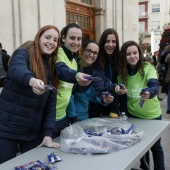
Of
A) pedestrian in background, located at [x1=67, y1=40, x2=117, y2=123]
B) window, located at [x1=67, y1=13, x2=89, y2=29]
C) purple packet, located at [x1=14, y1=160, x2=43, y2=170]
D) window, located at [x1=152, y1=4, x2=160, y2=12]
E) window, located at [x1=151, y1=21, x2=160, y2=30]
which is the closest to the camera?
purple packet, located at [x1=14, y1=160, x2=43, y2=170]

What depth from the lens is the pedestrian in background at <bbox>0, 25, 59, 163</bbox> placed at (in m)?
2.09

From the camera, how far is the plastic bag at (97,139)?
2020mm

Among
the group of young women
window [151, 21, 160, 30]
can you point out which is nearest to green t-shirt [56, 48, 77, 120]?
the group of young women

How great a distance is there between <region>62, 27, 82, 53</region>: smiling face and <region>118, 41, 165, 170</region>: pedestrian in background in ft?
2.08

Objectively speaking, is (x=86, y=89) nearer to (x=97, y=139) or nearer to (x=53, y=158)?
(x=97, y=139)

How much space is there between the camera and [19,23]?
6.43 m

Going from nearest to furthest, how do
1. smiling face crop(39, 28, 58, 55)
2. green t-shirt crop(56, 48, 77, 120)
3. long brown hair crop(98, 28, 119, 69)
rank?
1. smiling face crop(39, 28, 58, 55)
2. green t-shirt crop(56, 48, 77, 120)
3. long brown hair crop(98, 28, 119, 69)

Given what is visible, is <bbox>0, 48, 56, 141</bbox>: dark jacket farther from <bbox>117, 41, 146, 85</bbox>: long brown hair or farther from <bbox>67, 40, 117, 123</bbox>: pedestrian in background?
<bbox>117, 41, 146, 85</bbox>: long brown hair

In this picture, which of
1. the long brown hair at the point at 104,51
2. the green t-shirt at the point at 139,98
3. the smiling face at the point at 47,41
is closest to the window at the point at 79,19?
the long brown hair at the point at 104,51

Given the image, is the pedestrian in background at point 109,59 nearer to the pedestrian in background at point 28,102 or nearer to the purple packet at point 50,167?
the pedestrian in background at point 28,102

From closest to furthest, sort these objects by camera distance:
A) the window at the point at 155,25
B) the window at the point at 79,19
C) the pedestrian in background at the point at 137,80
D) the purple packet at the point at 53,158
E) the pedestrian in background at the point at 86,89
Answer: the purple packet at the point at 53,158 → the pedestrian in background at the point at 86,89 → the pedestrian in background at the point at 137,80 → the window at the point at 79,19 → the window at the point at 155,25

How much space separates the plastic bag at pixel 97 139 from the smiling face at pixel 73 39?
679mm

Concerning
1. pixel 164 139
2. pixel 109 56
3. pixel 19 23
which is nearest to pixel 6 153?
pixel 109 56

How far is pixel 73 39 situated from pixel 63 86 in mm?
435
